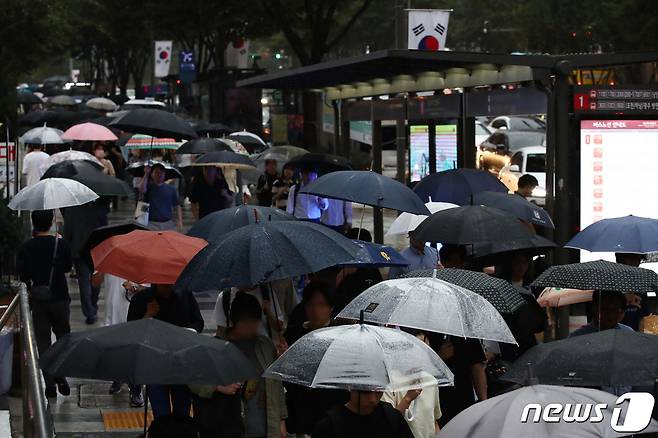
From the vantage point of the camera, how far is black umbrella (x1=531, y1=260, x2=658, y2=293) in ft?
27.7

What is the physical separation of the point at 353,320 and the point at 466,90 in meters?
8.39

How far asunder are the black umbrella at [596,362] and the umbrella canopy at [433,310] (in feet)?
2.79

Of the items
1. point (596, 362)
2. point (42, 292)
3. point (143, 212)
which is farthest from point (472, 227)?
point (143, 212)

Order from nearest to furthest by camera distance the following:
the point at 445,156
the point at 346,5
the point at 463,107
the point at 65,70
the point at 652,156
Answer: the point at 652,156, the point at 463,107, the point at 445,156, the point at 346,5, the point at 65,70

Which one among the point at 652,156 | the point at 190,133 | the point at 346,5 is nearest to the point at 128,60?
the point at 346,5

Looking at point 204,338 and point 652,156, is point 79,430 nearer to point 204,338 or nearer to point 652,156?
point 204,338

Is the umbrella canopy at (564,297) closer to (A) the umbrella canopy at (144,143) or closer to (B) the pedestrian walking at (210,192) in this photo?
(B) the pedestrian walking at (210,192)

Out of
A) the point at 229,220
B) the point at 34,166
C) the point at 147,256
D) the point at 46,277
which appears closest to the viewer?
the point at 147,256

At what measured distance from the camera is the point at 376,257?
31.6ft

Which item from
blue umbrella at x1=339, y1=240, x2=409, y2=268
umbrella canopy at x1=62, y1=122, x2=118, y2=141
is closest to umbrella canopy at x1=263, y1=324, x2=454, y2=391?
blue umbrella at x1=339, y1=240, x2=409, y2=268

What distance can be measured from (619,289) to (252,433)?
2.29 metres

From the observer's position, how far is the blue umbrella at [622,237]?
10.4 m

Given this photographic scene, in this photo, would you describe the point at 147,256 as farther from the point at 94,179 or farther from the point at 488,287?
the point at 94,179

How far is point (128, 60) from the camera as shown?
7894cm
